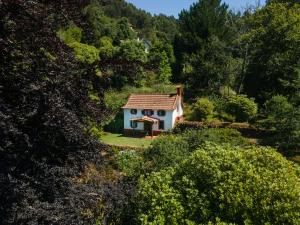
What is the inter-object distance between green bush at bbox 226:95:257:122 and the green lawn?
8.92 metres

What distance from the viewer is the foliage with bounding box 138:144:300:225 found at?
9.04 meters

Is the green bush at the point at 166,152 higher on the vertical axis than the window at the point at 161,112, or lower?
lower

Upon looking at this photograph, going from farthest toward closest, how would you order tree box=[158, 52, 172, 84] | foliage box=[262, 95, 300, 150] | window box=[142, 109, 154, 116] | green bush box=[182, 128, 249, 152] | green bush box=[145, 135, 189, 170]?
tree box=[158, 52, 172, 84] → window box=[142, 109, 154, 116] → foliage box=[262, 95, 300, 150] → green bush box=[182, 128, 249, 152] → green bush box=[145, 135, 189, 170]

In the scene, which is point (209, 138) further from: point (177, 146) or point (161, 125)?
point (161, 125)

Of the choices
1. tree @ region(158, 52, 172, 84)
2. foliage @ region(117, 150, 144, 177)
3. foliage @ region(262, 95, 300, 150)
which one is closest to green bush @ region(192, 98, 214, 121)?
foliage @ region(262, 95, 300, 150)

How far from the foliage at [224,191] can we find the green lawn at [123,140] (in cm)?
2326

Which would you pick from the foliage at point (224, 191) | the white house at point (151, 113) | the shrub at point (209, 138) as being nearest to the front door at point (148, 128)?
the white house at point (151, 113)

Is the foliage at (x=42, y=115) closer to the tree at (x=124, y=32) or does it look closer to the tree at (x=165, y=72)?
the tree at (x=165, y=72)

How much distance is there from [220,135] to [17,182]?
20121 mm

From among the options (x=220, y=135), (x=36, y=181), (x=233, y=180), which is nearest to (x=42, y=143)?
(x=36, y=181)

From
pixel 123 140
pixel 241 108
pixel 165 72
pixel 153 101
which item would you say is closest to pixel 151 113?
pixel 153 101

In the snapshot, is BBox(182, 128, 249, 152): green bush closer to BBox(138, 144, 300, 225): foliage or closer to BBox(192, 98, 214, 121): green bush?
BBox(138, 144, 300, 225): foliage

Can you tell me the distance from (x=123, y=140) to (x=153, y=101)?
5668 millimetres

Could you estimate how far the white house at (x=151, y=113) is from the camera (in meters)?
38.0
